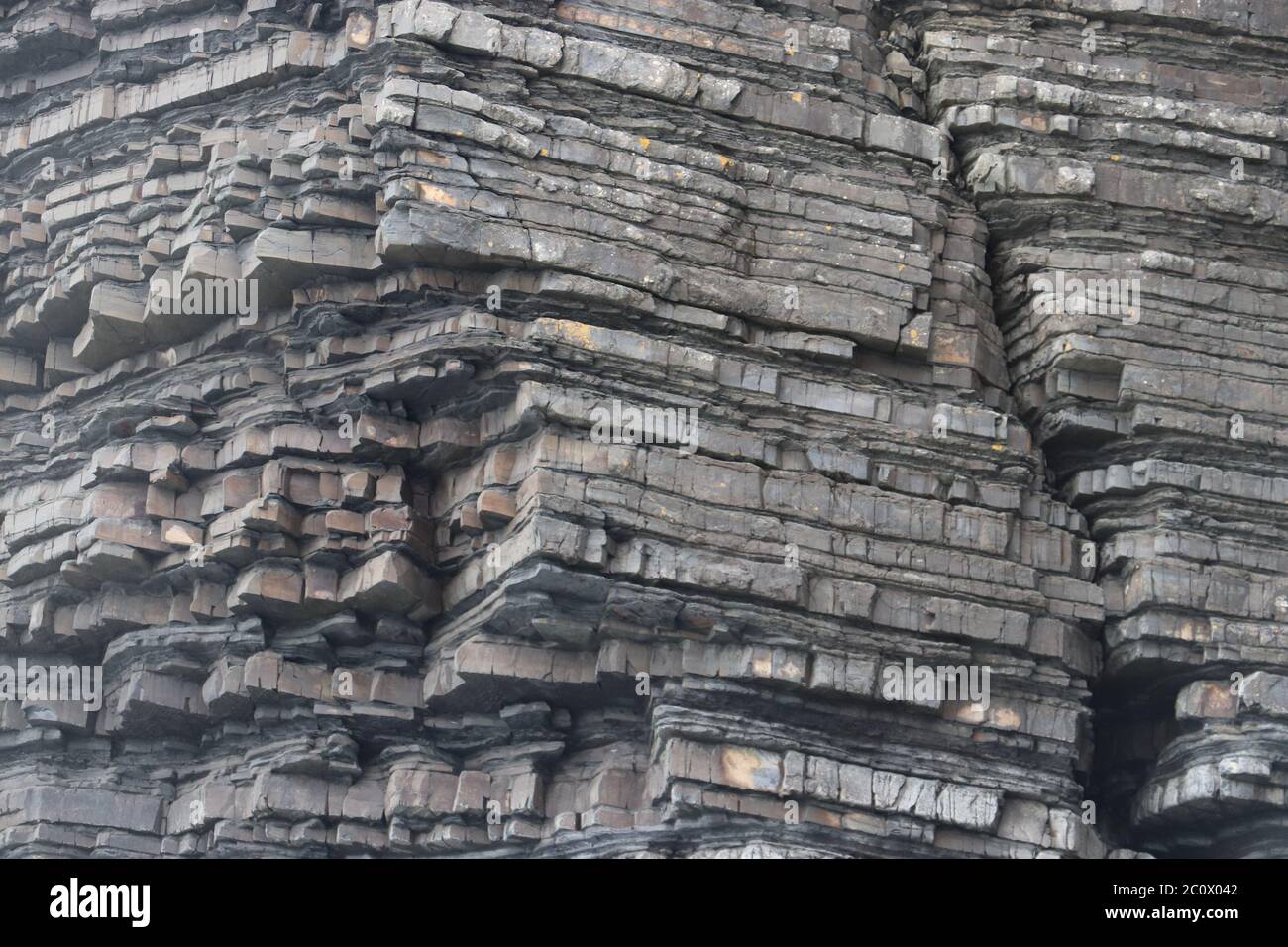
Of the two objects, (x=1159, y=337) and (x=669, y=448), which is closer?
(x=669, y=448)

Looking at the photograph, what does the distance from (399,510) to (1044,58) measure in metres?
12.3

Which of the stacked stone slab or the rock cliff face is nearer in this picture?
the rock cliff face

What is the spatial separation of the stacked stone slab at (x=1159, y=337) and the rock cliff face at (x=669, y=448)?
7 cm

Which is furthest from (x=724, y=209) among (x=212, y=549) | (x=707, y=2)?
(x=212, y=549)

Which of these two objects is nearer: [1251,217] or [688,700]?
[688,700]

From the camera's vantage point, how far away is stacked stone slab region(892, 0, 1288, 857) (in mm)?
35719

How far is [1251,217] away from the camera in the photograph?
39.1 metres

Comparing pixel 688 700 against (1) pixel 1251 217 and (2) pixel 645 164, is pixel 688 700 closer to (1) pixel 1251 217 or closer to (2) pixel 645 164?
(2) pixel 645 164

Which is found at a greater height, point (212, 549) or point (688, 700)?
point (212, 549)

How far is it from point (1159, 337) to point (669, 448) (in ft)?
24.7

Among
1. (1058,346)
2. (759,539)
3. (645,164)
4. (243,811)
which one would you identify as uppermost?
(645,164)

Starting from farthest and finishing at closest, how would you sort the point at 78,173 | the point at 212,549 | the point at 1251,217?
the point at 78,173 → the point at 1251,217 → the point at 212,549

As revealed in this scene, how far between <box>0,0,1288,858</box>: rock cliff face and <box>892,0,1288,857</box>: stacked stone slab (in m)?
0.07

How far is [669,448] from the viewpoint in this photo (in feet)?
116
